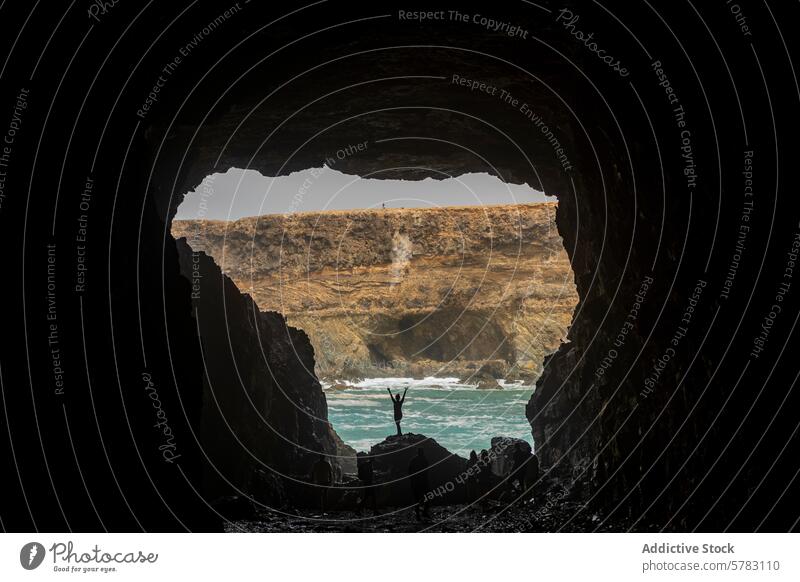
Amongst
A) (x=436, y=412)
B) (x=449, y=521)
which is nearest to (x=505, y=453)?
(x=449, y=521)

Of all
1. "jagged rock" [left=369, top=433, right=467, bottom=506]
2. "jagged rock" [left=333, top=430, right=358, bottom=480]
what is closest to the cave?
"jagged rock" [left=369, top=433, right=467, bottom=506]

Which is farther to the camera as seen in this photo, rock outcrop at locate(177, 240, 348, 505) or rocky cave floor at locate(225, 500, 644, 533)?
rock outcrop at locate(177, 240, 348, 505)

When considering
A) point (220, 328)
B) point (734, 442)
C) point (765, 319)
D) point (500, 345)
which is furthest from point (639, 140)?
point (500, 345)

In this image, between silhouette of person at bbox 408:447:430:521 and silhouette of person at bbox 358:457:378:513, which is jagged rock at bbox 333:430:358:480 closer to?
silhouette of person at bbox 358:457:378:513

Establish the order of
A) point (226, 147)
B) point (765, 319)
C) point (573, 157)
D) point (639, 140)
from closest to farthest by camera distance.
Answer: point (765, 319)
point (639, 140)
point (573, 157)
point (226, 147)

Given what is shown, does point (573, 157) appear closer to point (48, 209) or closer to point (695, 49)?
point (695, 49)

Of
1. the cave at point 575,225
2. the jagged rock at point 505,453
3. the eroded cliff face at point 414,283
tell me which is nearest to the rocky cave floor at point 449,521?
the cave at point 575,225

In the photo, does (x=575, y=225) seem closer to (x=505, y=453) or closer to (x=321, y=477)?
(x=505, y=453)
